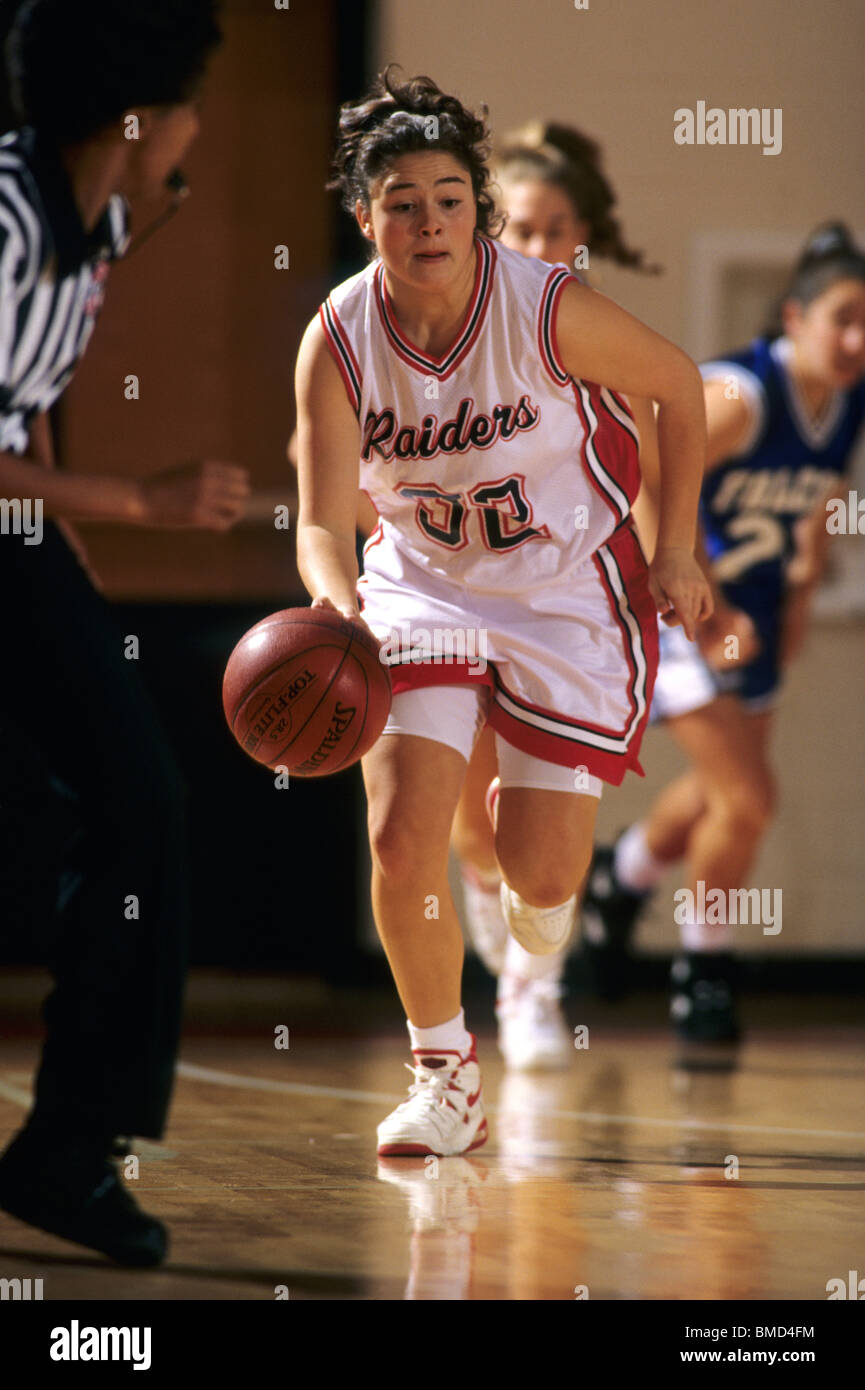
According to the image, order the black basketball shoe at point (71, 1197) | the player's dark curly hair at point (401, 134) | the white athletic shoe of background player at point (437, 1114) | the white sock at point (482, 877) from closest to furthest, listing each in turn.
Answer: the black basketball shoe at point (71, 1197)
the player's dark curly hair at point (401, 134)
the white athletic shoe of background player at point (437, 1114)
the white sock at point (482, 877)

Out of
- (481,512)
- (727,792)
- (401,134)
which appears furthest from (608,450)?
(727,792)

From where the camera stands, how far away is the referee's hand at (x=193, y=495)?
2.04 m

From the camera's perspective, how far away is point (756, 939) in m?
5.70

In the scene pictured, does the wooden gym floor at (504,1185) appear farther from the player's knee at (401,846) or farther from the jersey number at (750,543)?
the jersey number at (750,543)

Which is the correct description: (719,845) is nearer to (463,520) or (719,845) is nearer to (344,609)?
(463,520)

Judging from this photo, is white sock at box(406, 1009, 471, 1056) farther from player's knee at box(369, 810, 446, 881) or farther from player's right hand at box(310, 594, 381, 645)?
player's right hand at box(310, 594, 381, 645)

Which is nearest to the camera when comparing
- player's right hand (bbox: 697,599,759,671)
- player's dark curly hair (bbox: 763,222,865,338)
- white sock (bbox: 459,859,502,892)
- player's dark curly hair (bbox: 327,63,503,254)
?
player's dark curly hair (bbox: 327,63,503,254)

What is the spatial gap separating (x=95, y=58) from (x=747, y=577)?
9.77 ft

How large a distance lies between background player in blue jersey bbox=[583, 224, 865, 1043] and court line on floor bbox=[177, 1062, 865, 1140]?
3.83ft

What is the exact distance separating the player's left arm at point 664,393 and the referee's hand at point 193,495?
850 millimetres

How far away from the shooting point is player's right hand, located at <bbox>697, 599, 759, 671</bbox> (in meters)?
4.39

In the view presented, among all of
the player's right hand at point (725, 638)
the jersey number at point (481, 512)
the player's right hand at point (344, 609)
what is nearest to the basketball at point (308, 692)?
the player's right hand at point (344, 609)

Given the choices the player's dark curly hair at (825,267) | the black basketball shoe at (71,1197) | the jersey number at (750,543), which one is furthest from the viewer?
the jersey number at (750,543)

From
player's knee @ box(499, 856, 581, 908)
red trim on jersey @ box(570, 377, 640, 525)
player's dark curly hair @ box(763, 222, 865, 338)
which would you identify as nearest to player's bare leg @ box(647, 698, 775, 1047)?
player's dark curly hair @ box(763, 222, 865, 338)
